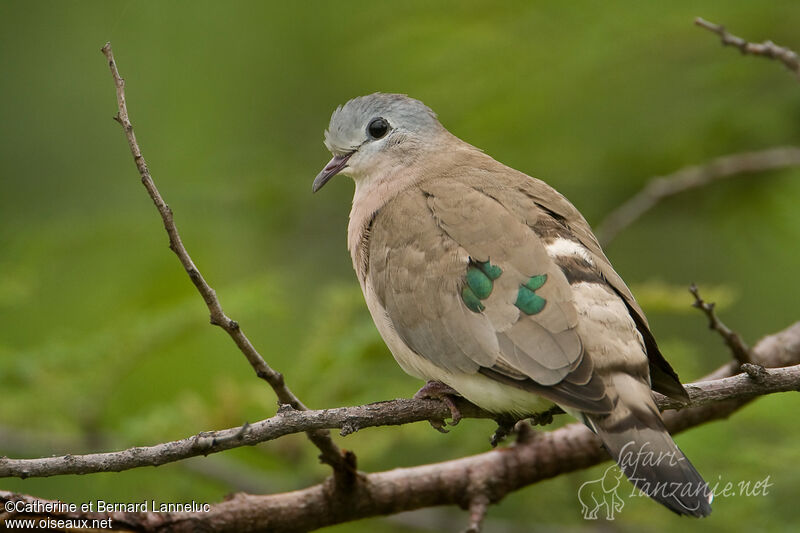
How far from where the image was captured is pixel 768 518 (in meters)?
4.20

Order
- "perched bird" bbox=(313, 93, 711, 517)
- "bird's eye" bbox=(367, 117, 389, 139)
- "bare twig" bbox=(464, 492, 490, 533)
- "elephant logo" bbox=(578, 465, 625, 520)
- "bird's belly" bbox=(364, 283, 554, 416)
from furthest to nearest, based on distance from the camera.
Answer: "bird's eye" bbox=(367, 117, 389, 139) < "elephant logo" bbox=(578, 465, 625, 520) < "bare twig" bbox=(464, 492, 490, 533) < "bird's belly" bbox=(364, 283, 554, 416) < "perched bird" bbox=(313, 93, 711, 517)

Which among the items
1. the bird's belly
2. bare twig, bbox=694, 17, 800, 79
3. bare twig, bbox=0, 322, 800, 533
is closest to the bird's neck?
the bird's belly

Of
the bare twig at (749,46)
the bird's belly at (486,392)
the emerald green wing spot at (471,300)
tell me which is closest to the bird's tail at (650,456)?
the bird's belly at (486,392)

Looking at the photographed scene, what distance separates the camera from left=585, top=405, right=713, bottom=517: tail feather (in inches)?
102

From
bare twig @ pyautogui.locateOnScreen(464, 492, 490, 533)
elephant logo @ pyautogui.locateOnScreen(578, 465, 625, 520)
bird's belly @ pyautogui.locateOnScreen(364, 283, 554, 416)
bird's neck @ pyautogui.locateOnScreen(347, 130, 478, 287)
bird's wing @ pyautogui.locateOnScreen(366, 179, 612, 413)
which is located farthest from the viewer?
elephant logo @ pyautogui.locateOnScreen(578, 465, 625, 520)

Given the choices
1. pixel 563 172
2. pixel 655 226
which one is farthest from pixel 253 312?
pixel 655 226

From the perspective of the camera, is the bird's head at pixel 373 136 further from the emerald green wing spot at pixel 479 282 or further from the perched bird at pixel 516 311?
the emerald green wing spot at pixel 479 282

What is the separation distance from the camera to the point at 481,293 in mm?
3225

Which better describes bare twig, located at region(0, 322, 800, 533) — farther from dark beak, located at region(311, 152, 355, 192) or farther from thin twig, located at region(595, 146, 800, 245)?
dark beak, located at region(311, 152, 355, 192)

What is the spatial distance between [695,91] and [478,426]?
215 cm

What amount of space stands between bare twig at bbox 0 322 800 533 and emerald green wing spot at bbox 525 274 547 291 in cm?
50

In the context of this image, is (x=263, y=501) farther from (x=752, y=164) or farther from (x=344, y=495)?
(x=752, y=164)

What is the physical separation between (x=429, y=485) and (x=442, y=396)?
0.50 metres

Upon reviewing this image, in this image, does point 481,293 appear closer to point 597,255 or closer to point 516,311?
point 516,311
